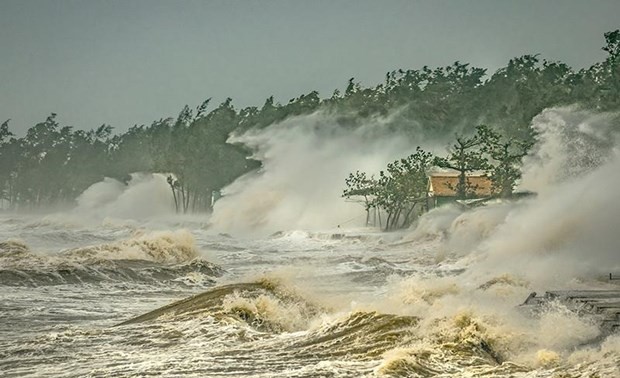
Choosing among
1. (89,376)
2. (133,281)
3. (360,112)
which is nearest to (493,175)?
(133,281)

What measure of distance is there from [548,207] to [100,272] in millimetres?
14746

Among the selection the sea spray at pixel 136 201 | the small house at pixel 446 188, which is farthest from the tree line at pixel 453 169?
the sea spray at pixel 136 201

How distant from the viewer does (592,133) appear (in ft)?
129

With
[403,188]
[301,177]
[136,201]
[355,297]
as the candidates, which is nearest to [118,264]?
[355,297]

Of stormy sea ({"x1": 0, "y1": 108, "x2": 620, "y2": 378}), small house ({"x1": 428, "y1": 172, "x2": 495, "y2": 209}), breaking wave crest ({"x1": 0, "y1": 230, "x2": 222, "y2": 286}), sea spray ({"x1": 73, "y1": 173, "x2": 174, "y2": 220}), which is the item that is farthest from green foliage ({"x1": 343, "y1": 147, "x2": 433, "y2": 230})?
sea spray ({"x1": 73, "y1": 173, "x2": 174, "y2": 220})

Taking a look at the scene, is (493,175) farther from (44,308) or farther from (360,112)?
(360,112)

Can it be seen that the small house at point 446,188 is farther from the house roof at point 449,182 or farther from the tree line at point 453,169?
the tree line at point 453,169

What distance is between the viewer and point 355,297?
1858cm

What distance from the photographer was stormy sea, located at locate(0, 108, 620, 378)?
1005 cm

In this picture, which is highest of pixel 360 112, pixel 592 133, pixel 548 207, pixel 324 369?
pixel 360 112

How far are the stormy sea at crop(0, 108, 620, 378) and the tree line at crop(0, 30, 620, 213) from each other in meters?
17.1

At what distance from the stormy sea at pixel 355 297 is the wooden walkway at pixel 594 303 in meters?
0.26

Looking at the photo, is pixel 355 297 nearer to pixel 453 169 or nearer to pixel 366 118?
pixel 453 169

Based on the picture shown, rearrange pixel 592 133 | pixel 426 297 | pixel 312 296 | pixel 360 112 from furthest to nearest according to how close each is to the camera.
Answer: pixel 360 112 < pixel 592 133 < pixel 312 296 < pixel 426 297
